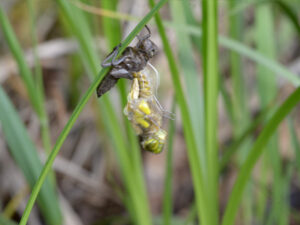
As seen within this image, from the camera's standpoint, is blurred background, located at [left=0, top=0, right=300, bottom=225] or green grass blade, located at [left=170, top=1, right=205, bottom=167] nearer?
green grass blade, located at [left=170, top=1, right=205, bottom=167]

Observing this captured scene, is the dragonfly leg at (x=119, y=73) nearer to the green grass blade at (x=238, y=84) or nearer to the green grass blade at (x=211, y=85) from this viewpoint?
the green grass blade at (x=211, y=85)

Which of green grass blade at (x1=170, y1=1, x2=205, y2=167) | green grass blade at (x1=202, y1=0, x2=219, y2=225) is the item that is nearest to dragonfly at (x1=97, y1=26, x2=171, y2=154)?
green grass blade at (x1=202, y1=0, x2=219, y2=225)

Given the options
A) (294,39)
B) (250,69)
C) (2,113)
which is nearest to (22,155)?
(2,113)

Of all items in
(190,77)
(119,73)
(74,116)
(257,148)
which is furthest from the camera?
(190,77)

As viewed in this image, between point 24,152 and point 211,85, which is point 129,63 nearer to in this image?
point 211,85

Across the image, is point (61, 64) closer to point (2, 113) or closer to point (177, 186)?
point (177, 186)

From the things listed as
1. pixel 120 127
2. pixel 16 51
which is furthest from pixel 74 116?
pixel 120 127

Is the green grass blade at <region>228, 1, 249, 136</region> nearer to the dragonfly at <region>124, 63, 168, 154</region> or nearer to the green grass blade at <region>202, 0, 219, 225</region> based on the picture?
the green grass blade at <region>202, 0, 219, 225</region>
